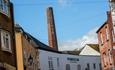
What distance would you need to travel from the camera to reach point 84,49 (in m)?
92.2

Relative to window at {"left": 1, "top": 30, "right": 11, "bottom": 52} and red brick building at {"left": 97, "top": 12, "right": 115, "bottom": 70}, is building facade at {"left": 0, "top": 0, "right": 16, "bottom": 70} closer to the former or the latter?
window at {"left": 1, "top": 30, "right": 11, "bottom": 52}

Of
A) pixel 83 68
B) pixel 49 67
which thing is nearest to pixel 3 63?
pixel 49 67

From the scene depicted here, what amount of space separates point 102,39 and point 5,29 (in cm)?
2944

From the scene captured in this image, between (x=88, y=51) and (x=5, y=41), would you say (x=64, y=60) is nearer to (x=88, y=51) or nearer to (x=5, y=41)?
(x=88, y=51)

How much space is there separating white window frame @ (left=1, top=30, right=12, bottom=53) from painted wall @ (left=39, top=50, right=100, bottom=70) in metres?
33.7

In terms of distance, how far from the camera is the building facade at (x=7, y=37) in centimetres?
3229

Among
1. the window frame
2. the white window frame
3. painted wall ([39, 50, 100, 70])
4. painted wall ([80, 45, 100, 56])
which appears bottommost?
painted wall ([39, 50, 100, 70])

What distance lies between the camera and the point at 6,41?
3388 centimetres

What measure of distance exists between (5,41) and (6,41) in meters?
0.47

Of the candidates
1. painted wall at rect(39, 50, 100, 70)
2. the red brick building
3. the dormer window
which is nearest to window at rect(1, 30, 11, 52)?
the dormer window

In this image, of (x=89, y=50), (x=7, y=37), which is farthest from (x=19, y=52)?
(x=89, y=50)

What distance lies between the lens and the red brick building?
54.5 m

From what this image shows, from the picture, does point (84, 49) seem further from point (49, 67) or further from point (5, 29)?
point (5, 29)

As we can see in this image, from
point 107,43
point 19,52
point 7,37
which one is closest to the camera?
point 7,37
